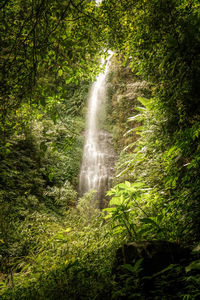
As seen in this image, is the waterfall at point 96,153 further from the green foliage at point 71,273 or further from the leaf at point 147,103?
the green foliage at point 71,273

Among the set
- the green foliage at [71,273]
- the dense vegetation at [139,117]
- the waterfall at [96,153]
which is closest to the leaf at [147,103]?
the dense vegetation at [139,117]

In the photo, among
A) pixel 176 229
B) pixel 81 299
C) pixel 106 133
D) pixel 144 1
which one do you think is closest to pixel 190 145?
pixel 176 229

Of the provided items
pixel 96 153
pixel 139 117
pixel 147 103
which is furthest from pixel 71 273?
pixel 96 153

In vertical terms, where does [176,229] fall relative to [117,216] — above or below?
below

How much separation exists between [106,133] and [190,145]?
34.2 ft

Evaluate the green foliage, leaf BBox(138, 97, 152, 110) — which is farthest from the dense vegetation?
leaf BBox(138, 97, 152, 110)

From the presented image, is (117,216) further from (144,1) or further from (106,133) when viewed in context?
(106,133)

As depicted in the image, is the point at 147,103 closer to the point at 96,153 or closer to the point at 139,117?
the point at 139,117

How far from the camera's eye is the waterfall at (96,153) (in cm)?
921

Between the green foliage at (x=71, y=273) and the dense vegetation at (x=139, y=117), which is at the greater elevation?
the dense vegetation at (x=139, y=117)

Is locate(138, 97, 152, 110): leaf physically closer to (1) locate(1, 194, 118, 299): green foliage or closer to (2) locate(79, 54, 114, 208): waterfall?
(1) locate(1, 194, 118, 299): green foliage

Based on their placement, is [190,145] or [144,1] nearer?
[190,145]

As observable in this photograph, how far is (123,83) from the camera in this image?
986 centimetres

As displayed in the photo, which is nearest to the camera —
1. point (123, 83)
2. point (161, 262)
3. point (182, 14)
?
point (161, 262)
